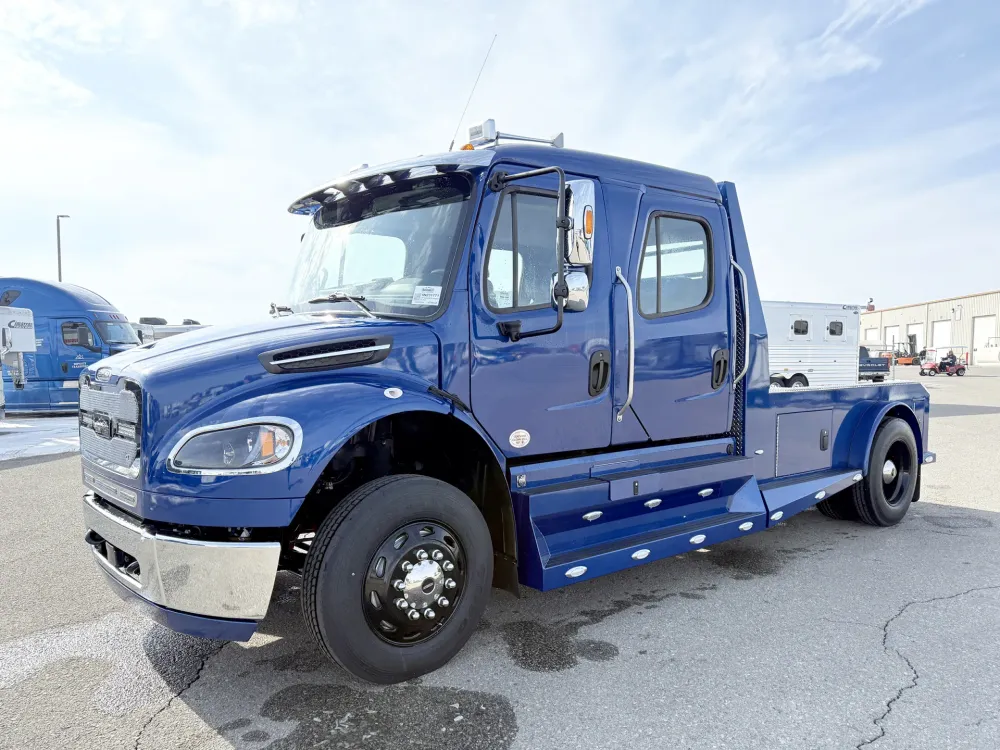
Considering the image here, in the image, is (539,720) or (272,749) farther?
(539,720)

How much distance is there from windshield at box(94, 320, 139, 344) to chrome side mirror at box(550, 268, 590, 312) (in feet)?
52.5

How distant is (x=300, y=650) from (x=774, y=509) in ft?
10.2

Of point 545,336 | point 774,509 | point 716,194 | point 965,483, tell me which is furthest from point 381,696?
point 965,483

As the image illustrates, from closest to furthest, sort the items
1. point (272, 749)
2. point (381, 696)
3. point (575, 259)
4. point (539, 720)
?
point (272, 749) → point (539, 720) → point (381, 696) → point (575, 259)

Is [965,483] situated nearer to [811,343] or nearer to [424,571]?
[424,571]

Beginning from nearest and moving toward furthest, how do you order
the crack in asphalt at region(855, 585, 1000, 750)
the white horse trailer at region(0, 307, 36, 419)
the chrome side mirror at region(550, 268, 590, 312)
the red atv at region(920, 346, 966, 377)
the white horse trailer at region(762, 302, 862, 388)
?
1. the crack in asphalt at region(855, 585, 1000, 750)
2. the chrome side mirror at region(550, 268, 590, 312)
3. the white horse trailer at region(0, 307, 36, 419)
4. the white horse trailer at region(762, 302, 862, 388)
5. the red atv at region(920, 346, 966, 377)

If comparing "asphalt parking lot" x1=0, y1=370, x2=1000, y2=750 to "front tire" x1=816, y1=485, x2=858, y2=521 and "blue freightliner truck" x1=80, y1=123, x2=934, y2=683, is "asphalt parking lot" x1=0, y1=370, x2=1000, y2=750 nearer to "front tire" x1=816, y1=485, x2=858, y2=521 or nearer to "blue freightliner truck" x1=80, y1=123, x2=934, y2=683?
"blue freightliner truck" x1=80, y1=123, x2=934, y2=683

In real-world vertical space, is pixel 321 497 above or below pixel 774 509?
above

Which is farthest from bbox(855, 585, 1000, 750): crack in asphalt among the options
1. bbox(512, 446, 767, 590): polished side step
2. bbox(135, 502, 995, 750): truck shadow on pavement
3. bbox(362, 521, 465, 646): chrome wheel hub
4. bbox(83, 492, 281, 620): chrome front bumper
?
bbox(83, 492, 281, 620): chrome front bumper

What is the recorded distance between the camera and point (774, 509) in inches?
187

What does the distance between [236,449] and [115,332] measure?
16310mm

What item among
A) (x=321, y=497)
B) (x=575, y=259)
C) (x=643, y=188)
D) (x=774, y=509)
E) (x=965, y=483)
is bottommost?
(x=965, y=483)

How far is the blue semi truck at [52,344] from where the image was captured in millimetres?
16125

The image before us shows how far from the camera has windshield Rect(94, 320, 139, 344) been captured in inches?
651
